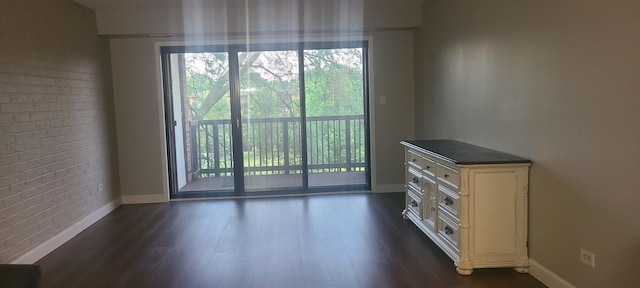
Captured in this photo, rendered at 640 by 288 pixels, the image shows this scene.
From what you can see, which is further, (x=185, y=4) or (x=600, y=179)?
(x=185, y=4)

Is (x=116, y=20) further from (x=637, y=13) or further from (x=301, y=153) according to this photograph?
(x=637, y=13)

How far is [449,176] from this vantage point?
9.95 ft

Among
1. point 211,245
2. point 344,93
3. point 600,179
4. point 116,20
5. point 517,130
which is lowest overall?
point 211,245

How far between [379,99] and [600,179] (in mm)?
3262

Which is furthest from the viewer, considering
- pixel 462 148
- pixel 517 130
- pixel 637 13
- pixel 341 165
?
pixel 341 165

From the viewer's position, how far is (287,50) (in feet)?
17.2

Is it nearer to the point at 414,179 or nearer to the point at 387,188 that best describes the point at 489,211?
the point at 414,179

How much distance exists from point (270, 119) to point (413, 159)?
208 centimetres

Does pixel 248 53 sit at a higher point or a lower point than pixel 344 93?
higher

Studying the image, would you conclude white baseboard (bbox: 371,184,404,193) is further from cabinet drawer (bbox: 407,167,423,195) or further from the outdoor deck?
cabinet drawer (bbox: 407,167,423,195)

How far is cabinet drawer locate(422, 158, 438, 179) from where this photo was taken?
335 centimetres

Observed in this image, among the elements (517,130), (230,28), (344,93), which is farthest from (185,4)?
(517,130)

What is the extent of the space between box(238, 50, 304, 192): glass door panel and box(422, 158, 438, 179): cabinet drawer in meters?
2.15

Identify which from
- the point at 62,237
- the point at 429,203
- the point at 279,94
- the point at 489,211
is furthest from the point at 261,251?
the point at 279,94
